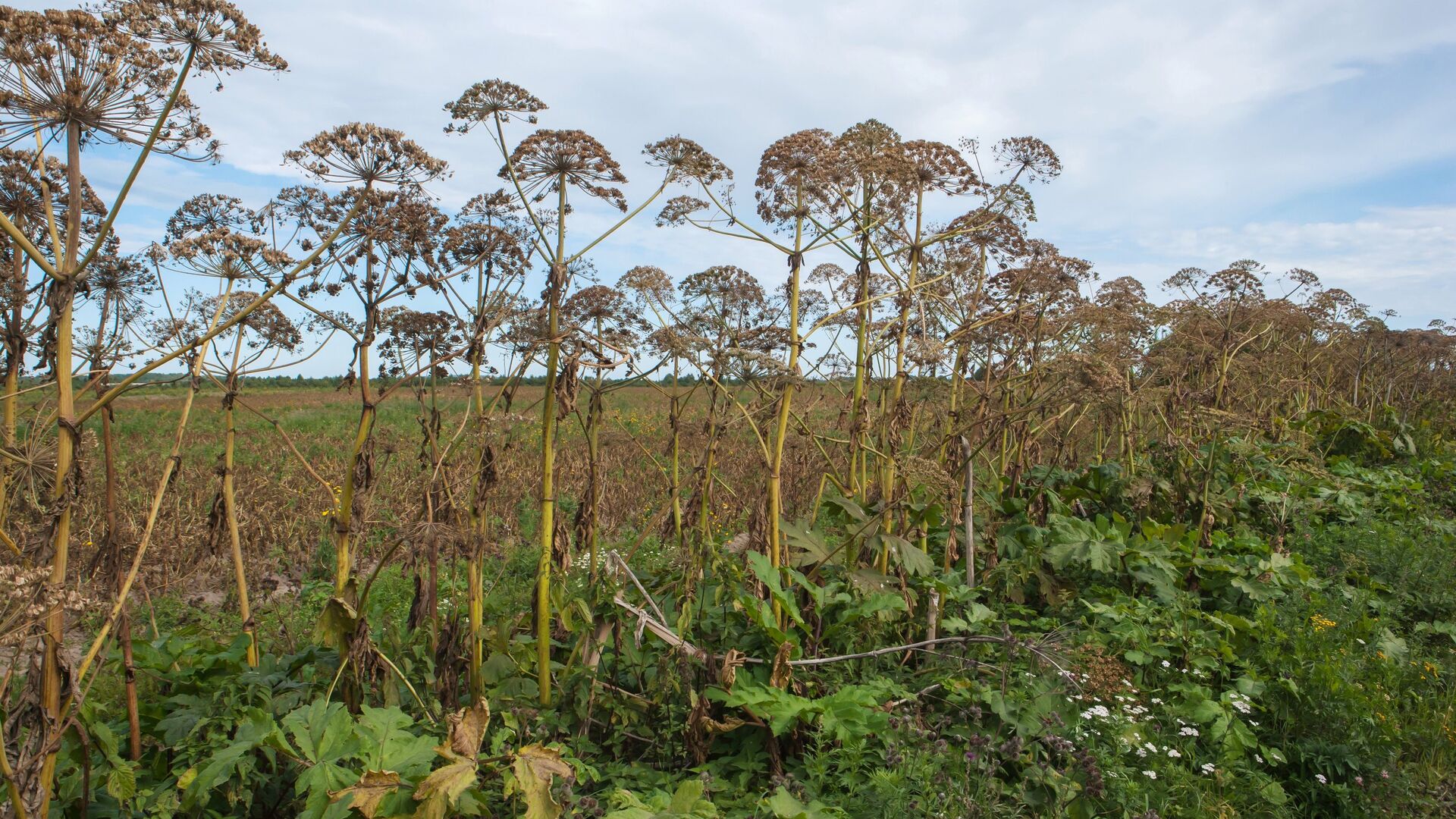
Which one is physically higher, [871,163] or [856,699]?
[871,163]

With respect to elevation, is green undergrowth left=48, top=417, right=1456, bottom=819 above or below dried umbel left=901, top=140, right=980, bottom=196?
below

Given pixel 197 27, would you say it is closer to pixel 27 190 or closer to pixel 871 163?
pixel 27 190

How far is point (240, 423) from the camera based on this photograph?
21188 millimetres

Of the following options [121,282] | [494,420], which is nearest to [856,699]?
[494,420]

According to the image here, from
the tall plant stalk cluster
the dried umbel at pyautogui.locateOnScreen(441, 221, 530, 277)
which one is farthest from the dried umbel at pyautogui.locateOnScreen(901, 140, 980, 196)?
the dried umbel at pyautogui.locateOnScreen(441, 221, 530, 277)

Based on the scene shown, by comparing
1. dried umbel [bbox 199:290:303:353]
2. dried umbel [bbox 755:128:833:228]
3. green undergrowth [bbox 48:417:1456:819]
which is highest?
dried umbel [bbox 755:128:833:228]

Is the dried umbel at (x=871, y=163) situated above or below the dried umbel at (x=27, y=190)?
above

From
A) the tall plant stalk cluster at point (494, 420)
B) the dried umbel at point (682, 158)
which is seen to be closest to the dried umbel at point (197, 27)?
the tall plant stalk cluster at point (494, 420)

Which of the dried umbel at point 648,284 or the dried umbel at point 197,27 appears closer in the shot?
the dried umbel at point 197,27

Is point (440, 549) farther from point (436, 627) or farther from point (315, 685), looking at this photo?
point (315, 685)

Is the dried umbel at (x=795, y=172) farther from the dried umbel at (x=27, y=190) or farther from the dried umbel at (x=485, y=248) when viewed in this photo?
the dried umbel at (x=27, y=190)

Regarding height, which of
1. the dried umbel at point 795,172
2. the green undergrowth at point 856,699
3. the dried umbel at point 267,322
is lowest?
Result: the green undergrowth at point 856,699

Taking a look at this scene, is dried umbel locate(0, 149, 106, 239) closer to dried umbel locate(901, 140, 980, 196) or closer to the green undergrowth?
the green undergrowth

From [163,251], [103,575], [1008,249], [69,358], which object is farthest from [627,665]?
[1008,249]
